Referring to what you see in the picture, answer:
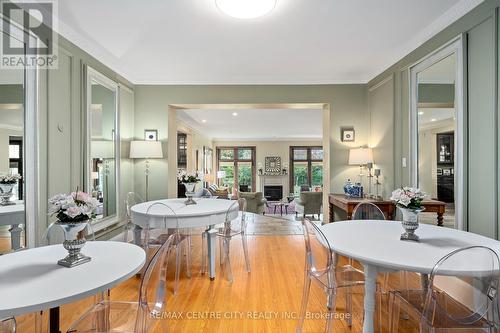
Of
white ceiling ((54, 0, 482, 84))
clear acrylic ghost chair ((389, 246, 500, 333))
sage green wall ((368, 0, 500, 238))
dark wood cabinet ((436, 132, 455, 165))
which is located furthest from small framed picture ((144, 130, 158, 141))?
clear acrylic ghost chair ((389, 246, 500, 333))

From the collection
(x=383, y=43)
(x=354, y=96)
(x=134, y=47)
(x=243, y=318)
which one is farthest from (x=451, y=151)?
(x=134, y=47)

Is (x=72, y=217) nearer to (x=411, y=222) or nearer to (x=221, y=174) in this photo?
(x=411, y=222)

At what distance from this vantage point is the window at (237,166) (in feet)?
39.7

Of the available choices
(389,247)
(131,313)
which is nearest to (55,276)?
(131,313)

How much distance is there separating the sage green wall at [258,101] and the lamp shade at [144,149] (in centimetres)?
36

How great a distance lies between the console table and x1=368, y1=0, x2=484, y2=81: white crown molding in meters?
1.74

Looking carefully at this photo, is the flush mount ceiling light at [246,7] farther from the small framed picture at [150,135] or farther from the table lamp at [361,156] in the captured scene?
the small framed picture at [150,135]

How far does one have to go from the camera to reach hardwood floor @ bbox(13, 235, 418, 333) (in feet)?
6.58

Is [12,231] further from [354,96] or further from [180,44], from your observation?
[354,96]

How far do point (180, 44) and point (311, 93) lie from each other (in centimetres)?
222

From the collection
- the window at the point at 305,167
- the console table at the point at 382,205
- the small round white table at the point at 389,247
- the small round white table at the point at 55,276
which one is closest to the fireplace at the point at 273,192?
the window at the point at 305,167

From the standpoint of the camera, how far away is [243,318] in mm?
2096

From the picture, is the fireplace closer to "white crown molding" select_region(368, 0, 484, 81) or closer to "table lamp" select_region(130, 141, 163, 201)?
"table lamp" select_region(130, 141, 163, 201)

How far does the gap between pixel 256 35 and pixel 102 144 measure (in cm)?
239
